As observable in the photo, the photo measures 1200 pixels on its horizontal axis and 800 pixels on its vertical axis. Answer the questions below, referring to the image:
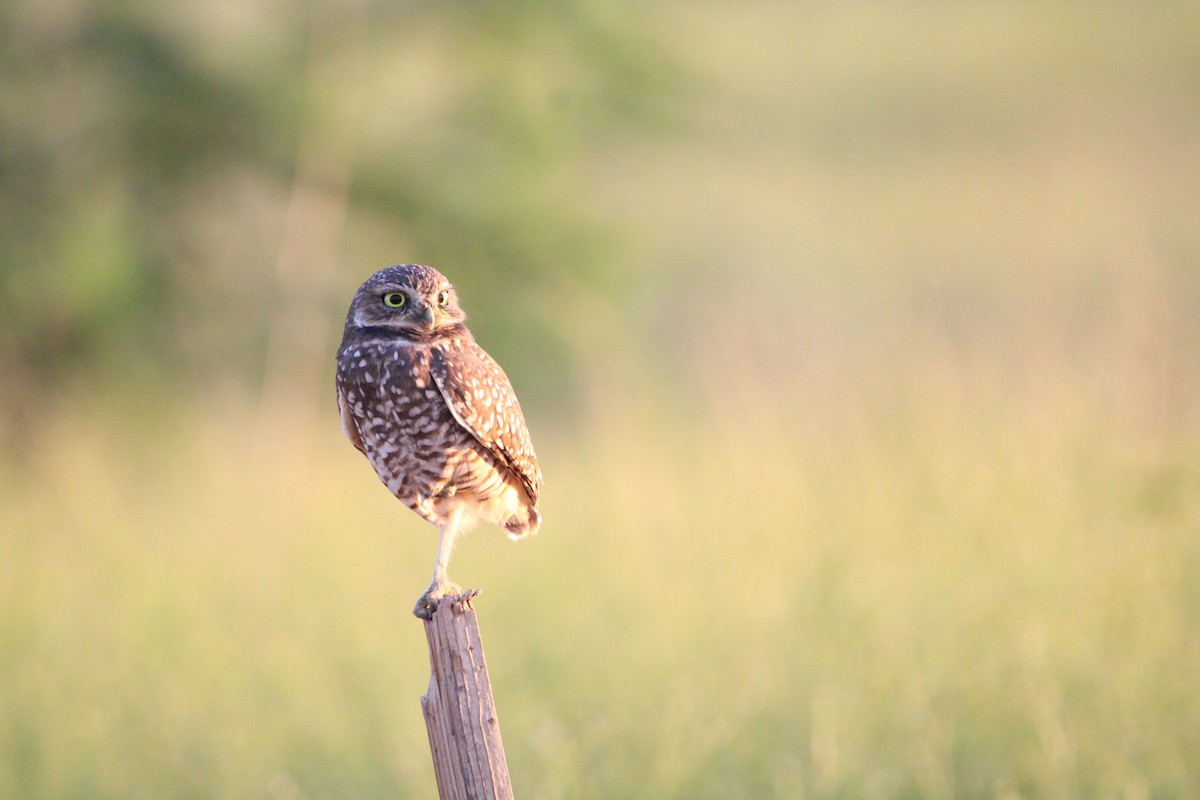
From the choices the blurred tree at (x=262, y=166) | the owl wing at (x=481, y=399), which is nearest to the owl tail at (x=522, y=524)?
the owl wing at (x=481, y=399)

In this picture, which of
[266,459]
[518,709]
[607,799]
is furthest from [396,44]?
[607,799]

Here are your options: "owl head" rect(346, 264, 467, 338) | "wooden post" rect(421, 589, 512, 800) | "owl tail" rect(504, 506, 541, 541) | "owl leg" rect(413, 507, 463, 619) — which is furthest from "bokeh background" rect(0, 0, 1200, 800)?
"owl head" rect(346, 264, 467, 338)

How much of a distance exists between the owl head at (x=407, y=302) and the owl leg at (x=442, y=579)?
512mm

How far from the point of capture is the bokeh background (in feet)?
14.3

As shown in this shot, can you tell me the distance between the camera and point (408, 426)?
262cm

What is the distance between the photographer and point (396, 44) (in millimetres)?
8867

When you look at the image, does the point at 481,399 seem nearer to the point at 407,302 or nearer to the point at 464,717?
the point at 407,302

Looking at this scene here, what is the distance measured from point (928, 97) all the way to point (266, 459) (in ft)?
105

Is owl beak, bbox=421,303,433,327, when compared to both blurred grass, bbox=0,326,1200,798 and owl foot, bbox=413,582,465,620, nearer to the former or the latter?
owl foot, bbox=413,582,465,620

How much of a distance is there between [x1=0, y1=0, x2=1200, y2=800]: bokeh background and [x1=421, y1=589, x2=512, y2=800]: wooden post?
1538mm

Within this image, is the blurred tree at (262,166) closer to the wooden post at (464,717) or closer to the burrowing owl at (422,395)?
the burrowing owl at (422,395)

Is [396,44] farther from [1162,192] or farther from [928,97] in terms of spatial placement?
[928,97]

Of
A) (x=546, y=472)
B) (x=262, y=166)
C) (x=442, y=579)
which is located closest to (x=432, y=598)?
(x=442, y=579)

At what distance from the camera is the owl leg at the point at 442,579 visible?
2.72 metres
